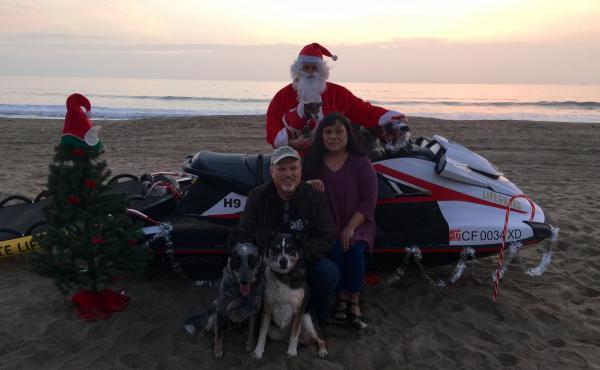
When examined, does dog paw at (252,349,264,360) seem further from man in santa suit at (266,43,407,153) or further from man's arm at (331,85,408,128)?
man's arm at (331,85,408,128)

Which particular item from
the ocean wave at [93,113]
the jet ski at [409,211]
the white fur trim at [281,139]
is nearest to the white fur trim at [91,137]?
the jet ski at [409,211]

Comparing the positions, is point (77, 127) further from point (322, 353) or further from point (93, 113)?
point (93, 113)

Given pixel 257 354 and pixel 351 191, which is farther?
pixel 351 191

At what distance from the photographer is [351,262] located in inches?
146

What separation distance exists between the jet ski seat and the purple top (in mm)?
767

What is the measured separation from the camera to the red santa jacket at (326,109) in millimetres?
4828

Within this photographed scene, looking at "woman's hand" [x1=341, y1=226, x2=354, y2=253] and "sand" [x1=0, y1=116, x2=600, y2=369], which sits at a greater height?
"woman's hand" [x1=341, y1=226, x2=354, y2=253]

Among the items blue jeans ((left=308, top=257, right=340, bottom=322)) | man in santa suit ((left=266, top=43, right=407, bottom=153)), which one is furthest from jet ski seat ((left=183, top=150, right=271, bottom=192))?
blue jeans ((left=308, top=257, right=340, bottom=322))

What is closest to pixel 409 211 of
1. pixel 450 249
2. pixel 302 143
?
pixel 450 249

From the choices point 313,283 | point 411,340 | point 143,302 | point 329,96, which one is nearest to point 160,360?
point 143,302

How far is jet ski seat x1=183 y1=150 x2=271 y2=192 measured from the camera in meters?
4.36

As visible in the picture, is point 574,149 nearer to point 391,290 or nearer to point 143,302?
point 391,290

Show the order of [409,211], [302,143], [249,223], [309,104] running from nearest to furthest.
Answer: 1. [249,223]
2. [409,211]
3. [302,143]
4. [309,104]

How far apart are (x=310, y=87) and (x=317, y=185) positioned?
154 centimetres
